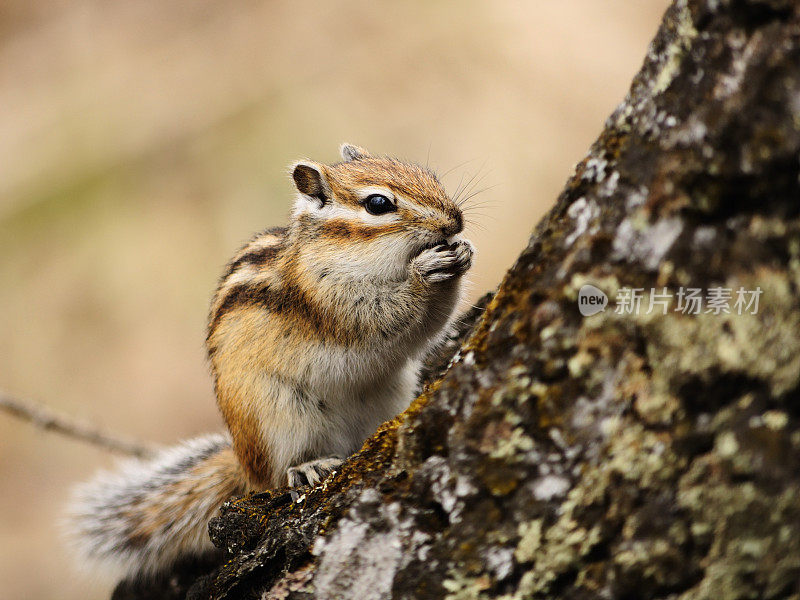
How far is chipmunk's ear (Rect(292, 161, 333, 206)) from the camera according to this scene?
12.5 ft

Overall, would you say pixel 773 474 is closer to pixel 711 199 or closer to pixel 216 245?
pixel 711 199

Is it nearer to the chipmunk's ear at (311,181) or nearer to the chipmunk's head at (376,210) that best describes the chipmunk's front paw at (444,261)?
the chipmunk's head at (376,210)

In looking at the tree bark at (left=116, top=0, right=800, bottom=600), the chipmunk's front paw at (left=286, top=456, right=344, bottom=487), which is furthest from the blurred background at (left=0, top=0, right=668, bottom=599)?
the tree bark at (left=116, top=0, right=800, bottom=600)

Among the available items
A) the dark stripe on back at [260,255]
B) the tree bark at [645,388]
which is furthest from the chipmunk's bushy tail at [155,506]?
the tree bark at [645,388]

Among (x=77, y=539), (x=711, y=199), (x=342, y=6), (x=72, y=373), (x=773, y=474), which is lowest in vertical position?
(x=773, y=474)

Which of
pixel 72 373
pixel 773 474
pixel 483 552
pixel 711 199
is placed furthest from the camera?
pixel 72 373

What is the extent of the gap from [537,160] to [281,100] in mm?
2863

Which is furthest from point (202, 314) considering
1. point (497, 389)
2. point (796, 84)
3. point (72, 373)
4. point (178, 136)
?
point (796, 84)

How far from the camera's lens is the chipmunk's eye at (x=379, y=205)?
3.52 metres

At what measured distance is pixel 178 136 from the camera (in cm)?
927

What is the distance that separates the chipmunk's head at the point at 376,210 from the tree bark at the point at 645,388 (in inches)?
55.0
